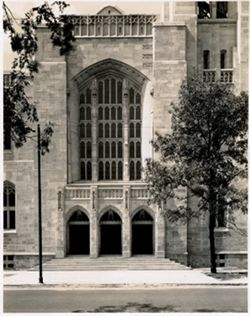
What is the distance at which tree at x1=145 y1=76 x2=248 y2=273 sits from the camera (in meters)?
25.7

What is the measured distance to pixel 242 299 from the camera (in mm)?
20547

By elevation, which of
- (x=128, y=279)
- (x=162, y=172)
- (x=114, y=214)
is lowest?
(x=128, y=279)

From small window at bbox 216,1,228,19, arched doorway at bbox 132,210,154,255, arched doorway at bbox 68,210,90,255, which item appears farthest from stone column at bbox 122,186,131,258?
small window at bbox 216,1,228,19

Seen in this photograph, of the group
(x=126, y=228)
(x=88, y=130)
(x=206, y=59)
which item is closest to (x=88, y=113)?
(x=88, y=130)

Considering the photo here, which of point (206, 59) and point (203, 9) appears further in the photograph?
point (203, 9)

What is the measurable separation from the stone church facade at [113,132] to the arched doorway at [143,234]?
0.06 meters

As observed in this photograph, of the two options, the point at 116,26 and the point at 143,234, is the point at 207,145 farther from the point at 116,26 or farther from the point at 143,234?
the point at 116,26

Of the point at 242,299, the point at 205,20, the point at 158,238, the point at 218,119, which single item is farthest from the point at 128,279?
the point at 205,20

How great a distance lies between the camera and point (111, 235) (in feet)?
102

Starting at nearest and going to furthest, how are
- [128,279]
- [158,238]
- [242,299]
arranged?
[242,299] → [128,279] → [158,238]

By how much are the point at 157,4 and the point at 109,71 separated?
15.7 feet

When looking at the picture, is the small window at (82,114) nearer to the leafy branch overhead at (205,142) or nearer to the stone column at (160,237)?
the leafy branch overhead at (205,142)

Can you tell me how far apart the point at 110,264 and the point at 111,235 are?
228cm

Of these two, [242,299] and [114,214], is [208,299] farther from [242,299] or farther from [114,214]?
[114,214]
